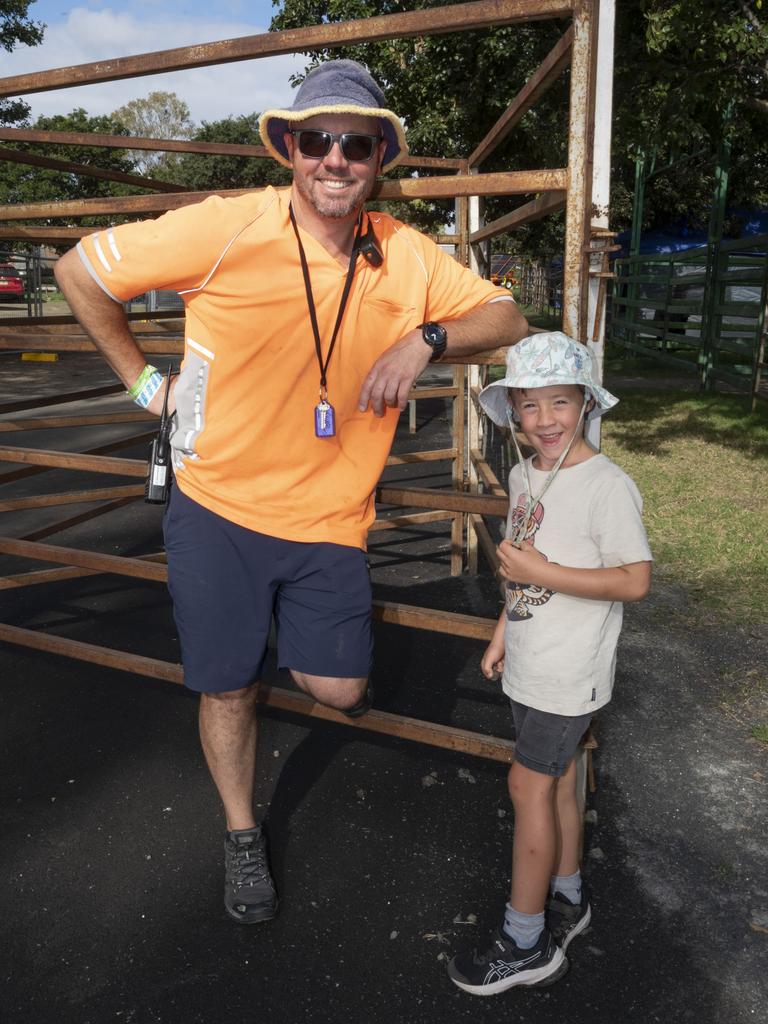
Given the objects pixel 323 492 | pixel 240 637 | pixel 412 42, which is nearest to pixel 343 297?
pixel 323 492

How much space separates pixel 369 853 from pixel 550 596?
43.6 inches

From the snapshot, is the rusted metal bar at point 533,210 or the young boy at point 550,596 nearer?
the young boy at point 550,596

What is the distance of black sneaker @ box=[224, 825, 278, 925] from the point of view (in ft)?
7.39

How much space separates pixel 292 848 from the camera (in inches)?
101

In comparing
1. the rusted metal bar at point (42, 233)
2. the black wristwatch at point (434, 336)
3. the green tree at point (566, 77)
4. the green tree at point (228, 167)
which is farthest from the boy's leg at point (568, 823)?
the green tree at point (228, 167)

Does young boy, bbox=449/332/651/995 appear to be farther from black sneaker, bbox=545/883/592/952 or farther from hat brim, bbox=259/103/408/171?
hat brim, bbox=259/103/408/171

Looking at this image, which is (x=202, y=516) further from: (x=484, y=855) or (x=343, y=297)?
(x=484, y=855)

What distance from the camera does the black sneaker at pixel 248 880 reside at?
2.25m

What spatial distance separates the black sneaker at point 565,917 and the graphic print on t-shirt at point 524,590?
807 mm

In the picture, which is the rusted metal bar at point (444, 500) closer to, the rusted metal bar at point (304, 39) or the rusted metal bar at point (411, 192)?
the rusted metal bar at point (411, 192)

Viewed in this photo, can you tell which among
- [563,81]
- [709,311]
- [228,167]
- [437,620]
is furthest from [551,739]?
[228,167]

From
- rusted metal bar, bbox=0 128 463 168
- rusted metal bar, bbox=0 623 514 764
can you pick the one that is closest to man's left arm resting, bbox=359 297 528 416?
rusted metal bar, bbox=0 623 514 764

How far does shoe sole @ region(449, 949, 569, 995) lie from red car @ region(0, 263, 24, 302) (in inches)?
965

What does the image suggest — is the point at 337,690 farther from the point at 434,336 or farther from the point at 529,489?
the point at 434,336
